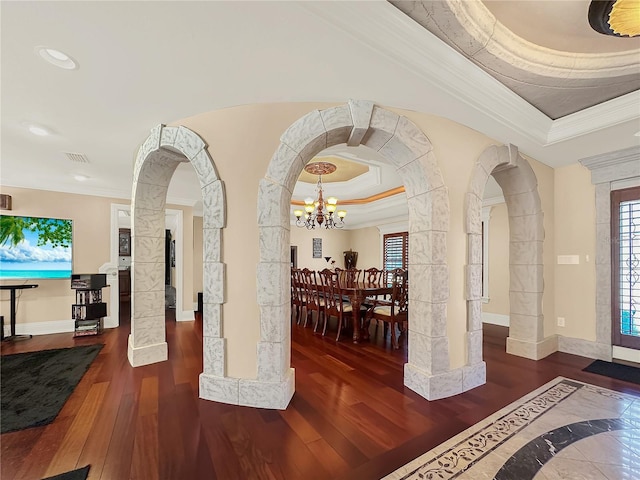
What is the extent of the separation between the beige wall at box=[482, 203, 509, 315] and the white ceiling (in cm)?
227

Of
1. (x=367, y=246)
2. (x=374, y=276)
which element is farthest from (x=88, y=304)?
(x=367, y=246)

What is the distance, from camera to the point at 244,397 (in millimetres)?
2205

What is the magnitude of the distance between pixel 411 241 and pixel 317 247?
6.28 metres

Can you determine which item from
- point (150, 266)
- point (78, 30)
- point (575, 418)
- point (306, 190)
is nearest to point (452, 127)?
point (575, 418)

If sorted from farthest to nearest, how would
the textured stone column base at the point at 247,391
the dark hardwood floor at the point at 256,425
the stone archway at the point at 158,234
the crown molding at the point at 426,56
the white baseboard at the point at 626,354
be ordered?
the white baseboard at the point at 626,354 < the stone archway at the point at 158,234 < the textured stone column base at the point at 247,391 < the dark hardwood floor at the point at 256,425 < the crown molding at the point at 426,56

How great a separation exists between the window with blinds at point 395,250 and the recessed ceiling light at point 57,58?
6616 millimetres

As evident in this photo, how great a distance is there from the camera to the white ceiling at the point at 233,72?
1.48 meters

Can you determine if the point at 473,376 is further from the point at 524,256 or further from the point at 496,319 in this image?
the point at 496,319

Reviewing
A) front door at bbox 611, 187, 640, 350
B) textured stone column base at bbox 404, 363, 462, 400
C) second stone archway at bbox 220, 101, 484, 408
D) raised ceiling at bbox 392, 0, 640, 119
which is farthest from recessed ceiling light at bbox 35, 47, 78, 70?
front door at bbox 611, 187, 640, 350

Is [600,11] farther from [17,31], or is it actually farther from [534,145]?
[17,31]

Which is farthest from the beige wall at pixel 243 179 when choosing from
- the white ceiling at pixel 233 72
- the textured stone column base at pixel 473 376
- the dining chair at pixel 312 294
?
the dining chair at pixel 312 294

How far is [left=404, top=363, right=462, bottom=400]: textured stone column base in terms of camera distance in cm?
233

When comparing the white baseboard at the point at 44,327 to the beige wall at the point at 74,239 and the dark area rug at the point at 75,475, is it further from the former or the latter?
the dark area rug at the point at 75,475

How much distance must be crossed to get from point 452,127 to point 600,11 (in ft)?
3.44
